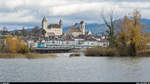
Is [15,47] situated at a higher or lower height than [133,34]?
lower

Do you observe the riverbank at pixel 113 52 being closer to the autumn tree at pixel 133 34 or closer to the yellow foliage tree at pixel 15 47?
the autumn tree at pixel 133 34

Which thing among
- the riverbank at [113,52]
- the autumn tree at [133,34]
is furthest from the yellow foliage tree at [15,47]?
the autumn tree at [133,34]

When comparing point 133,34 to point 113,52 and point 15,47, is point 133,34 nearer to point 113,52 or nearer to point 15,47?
point 113,52

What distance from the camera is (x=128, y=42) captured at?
6125 centimetres

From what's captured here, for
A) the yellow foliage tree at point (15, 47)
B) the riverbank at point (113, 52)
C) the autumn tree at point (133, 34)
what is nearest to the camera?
the riverbank at point (113, 52)

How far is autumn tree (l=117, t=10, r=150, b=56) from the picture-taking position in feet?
196

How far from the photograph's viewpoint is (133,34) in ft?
197

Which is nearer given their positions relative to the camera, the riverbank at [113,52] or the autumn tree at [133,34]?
the riverbank at [113,52]

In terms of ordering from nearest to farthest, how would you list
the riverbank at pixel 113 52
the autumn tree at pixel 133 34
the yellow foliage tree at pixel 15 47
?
the riverbank at pixel 113 52 < the autumn tree at pixel 133 34 < the yellow foliage tree at pixel 15 47

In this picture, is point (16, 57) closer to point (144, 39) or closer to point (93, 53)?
point (93, 53)

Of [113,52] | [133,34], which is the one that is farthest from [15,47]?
[133,34]

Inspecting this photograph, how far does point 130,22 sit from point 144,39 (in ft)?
13.4

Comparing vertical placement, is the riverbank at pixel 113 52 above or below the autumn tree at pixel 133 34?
below

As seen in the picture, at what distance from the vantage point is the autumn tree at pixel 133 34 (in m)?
59.7
